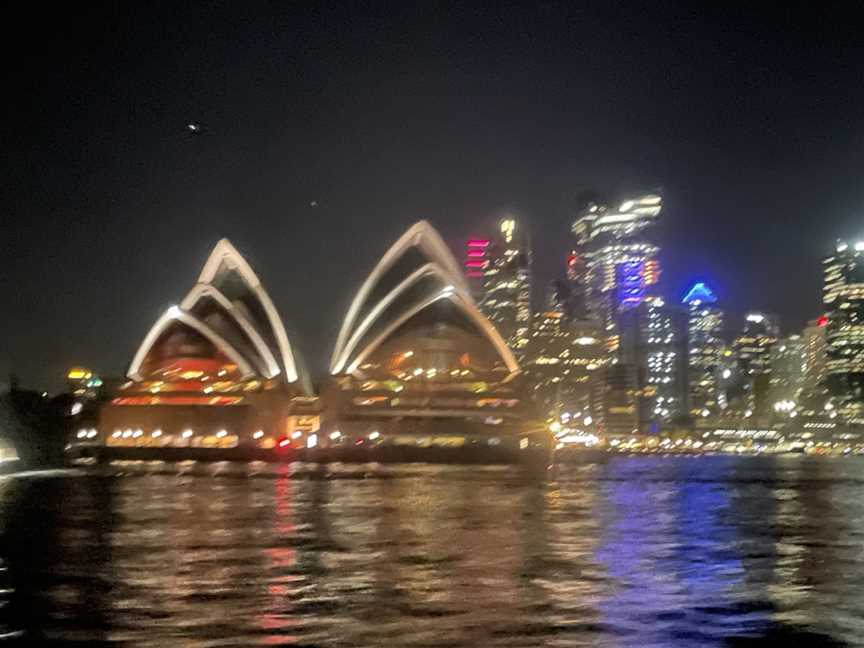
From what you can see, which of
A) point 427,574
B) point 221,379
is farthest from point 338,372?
point 427,574

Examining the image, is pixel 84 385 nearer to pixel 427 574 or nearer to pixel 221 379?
pixel 221 379

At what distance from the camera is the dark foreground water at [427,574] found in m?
9.56

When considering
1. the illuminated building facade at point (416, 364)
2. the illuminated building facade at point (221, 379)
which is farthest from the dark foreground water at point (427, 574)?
the illuminated building facade at point (221, 379)

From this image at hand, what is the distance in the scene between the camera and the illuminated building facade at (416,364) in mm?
78812

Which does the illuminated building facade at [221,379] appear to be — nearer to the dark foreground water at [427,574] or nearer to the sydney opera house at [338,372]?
the sydney opera house at [338,372]

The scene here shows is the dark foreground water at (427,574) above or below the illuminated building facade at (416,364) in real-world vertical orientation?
below

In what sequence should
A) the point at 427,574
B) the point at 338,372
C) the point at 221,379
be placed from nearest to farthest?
the point at 427,574 → the point at 338,372 → the point at 221,379

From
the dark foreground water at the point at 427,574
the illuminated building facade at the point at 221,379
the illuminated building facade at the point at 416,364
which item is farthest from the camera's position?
the illuminated building facade at the point at 221,379

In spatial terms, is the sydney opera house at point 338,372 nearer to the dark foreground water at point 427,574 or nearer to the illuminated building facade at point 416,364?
the illuminated building facade at point 416,364

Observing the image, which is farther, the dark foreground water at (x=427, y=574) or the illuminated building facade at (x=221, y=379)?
the illuminated building facade at (x=221, y=379)

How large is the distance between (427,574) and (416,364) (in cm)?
7002

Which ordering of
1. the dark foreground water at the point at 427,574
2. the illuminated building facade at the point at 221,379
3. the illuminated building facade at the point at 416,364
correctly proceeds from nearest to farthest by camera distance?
the dark foreground water at the point at 427,574 → the illuminated building facade at the point at 416,364 → the illuminated building facade at the point at 221,379

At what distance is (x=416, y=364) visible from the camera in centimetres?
8294

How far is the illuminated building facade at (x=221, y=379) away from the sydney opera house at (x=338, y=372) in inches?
3.7
